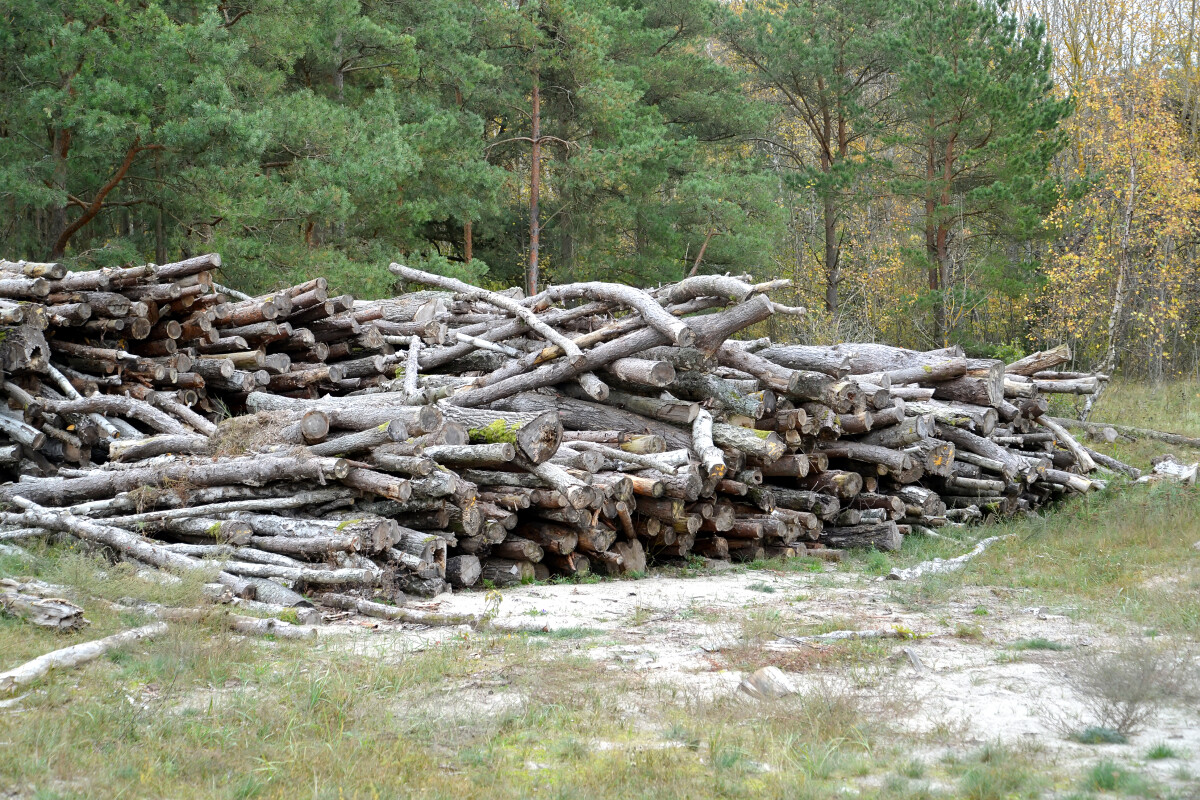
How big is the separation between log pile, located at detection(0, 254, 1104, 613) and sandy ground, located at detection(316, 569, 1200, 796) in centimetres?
81

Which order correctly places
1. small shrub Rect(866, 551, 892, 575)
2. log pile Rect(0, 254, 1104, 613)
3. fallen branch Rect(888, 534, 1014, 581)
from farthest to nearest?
small shrub Rect(866, 551, 892, 575), fallen branch Rect(888, 534, 1014, 581), log pile Rect(0, 254, 1104, 613)

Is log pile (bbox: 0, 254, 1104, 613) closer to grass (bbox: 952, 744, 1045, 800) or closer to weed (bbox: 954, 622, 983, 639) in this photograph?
weed (bbox: 954, 622, 983, 639)

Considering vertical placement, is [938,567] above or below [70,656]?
below

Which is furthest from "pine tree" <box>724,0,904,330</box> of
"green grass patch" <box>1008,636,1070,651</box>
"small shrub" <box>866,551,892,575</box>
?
"green grass patch" <box>1008,636,1070,651</box>

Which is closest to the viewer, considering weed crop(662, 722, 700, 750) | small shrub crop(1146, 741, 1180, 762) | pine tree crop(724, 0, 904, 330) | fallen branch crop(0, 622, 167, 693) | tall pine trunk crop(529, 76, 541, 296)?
small shrub crop(1146, 741, 1180, 762)

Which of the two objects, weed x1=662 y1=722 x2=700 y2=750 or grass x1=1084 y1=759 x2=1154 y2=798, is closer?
grass x1=1084 y1=759 x2=1154 y2=798

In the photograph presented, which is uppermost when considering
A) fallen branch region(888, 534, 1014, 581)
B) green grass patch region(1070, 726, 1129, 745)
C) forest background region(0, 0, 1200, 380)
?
forest background region(0, 0, 1200, 380)

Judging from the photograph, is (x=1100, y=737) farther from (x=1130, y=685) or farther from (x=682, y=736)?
(x=682, y=736)

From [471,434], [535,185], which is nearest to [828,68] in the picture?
[535,185]

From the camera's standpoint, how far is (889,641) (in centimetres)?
626

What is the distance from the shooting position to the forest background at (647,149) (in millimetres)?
16734

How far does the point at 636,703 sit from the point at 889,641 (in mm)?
2081

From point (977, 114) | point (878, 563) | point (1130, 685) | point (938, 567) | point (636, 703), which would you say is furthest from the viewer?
point (977, 114)

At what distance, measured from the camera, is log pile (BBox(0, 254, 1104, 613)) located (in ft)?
26.2
